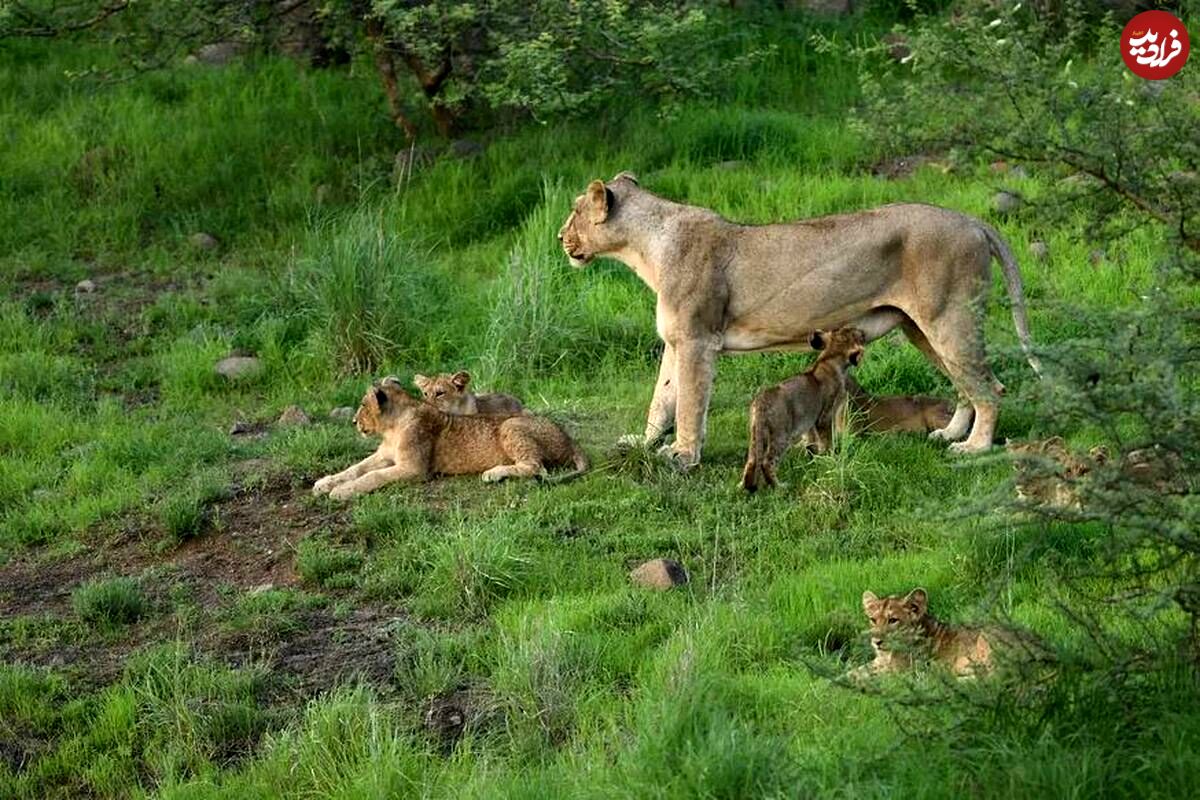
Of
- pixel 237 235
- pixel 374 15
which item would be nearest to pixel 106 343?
pixel 237 235

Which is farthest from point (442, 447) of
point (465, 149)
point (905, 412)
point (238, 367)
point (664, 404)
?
point (465, 149)

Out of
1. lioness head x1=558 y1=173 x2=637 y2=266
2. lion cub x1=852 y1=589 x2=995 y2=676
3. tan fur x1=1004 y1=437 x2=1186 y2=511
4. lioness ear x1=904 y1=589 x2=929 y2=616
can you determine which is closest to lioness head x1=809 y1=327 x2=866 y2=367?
lioness head x1=558 y1=173 x2=637 y2=266

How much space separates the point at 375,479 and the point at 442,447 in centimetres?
40

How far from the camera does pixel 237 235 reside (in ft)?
51.2

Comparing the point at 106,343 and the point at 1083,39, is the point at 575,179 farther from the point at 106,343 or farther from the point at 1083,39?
the point at 1083,39

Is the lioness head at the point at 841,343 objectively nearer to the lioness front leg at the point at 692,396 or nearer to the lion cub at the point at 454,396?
the lioness front leg at the point at 692,396

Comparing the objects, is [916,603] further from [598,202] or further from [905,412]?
[598,202]

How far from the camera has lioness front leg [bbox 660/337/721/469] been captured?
10.6 m

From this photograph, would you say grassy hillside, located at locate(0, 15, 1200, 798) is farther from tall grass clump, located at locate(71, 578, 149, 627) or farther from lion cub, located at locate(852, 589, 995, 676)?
lion cub, located at locate(852, 589, 995, 676)

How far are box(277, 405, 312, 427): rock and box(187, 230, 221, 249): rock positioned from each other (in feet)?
12.7

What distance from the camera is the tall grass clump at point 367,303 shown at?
12.7 m

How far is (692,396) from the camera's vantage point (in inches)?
417

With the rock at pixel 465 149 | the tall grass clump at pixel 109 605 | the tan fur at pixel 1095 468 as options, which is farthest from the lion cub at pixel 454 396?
the rock at pixel 465 149

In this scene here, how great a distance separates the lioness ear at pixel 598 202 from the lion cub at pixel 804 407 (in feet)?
4.38
